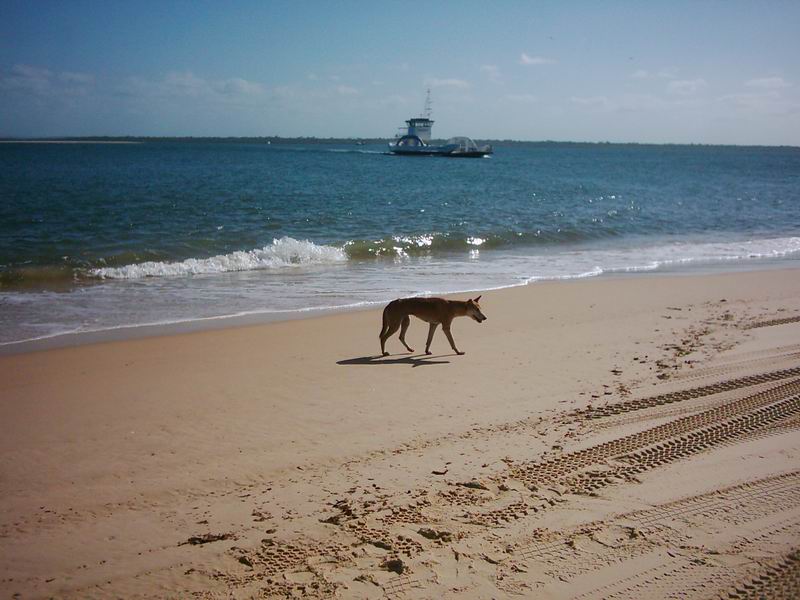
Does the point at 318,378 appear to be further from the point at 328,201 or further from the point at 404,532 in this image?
the point at 328,201

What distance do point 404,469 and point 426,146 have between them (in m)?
107

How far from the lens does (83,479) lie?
214 inches

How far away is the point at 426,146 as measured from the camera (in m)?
109

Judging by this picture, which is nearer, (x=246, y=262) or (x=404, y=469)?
(x=404, y=469)

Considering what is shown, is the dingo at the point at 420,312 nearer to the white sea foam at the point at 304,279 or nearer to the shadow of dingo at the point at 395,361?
the shadow of dingo at the point at 395,361

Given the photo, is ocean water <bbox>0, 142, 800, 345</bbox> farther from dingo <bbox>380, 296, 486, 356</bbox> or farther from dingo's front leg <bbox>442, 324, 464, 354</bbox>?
dingo's front leg <bbox>442, 324, 464, 354</bbox>

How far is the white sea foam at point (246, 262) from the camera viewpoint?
53.5 feet

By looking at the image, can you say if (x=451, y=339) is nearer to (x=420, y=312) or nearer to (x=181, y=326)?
(x=420, y=312)

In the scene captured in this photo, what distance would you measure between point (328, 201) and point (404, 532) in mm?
30041

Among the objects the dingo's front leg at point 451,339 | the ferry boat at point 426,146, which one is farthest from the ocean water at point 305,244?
the ferry boat at point 426,146

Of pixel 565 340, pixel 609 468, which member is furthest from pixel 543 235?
pixel 609 468

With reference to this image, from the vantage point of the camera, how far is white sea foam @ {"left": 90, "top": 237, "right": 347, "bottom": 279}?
53.5 ft

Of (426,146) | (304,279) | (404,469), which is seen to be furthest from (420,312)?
(426,146)

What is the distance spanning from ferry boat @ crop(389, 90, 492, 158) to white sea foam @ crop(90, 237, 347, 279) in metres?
86.2
